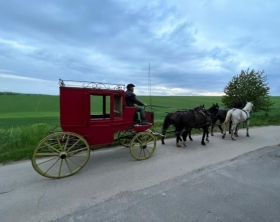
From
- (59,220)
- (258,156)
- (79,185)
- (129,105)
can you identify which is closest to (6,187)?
(79,185)

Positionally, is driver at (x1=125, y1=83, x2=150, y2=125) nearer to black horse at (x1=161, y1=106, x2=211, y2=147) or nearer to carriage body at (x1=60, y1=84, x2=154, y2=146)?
carriage body at (x1=60, y1=84, x2=154, y2=146)

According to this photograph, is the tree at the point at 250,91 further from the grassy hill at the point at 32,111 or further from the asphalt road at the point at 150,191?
the asphalt road at the point at 150,191

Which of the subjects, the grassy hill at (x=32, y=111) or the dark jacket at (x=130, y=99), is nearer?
the dark jacket at (x=130, y=99)

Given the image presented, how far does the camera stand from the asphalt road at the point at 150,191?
2449 mm

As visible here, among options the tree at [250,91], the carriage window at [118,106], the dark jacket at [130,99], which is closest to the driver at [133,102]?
the dark jacket at [130,99]

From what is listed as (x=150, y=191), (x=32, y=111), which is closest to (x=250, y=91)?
(x=150, y=191)

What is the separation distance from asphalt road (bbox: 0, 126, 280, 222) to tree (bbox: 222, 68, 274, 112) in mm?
13201

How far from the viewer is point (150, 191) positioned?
3.07m

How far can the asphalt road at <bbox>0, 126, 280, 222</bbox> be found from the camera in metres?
2.45

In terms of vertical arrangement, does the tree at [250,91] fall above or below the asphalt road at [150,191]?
above

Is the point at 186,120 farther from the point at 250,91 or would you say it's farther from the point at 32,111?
the point at 32,111

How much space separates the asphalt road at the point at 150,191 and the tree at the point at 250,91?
13.2 meters

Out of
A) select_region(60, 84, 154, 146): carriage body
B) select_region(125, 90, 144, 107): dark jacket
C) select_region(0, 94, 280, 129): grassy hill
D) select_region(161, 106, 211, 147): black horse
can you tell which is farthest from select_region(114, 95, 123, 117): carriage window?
select_region(161, 106, 211, 147): black horse

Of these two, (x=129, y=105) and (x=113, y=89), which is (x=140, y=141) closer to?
(x=129, y=105)
